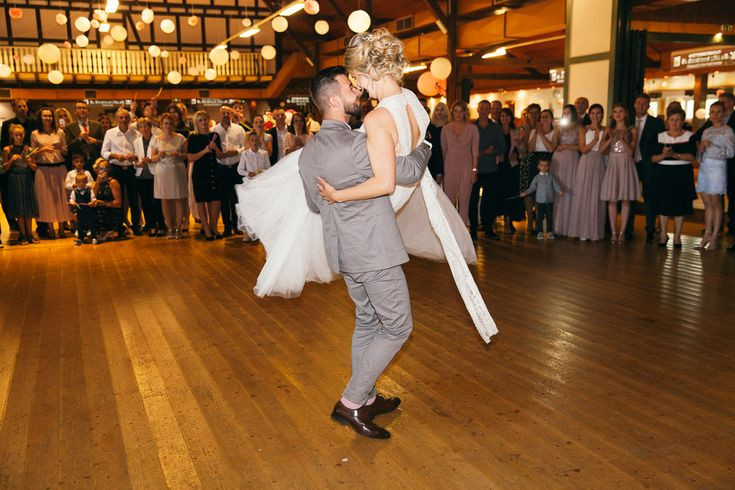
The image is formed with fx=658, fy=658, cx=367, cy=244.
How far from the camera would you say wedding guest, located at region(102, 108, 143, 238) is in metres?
7.81

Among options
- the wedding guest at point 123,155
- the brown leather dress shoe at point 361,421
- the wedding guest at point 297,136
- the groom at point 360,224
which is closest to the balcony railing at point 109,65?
the wedding guest at point 123,155

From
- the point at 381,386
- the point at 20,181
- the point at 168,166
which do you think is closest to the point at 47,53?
the point at 20,181

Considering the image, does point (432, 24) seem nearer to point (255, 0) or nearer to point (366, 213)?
point (255, 0)

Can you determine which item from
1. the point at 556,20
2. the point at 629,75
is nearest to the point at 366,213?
the point at 629,75

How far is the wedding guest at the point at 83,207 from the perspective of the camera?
7.47m

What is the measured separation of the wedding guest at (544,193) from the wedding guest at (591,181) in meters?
0.26

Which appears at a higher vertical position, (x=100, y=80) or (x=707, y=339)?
(x=100, y=80)

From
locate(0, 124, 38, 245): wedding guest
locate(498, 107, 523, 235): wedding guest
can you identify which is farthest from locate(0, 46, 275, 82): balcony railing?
locate(498, 107, 523, 235): wedding guest

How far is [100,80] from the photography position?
57.2ft

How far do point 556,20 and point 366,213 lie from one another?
10.2 meters

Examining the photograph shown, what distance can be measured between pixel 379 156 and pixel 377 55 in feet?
1.24

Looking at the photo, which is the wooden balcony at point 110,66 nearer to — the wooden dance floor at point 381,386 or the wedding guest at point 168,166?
the wedding guest at point 168,166

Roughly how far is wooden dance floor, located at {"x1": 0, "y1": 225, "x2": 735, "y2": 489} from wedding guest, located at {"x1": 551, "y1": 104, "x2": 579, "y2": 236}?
1.85 meters

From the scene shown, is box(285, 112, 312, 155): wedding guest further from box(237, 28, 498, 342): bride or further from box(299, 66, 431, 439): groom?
box(299, 66, 431, 439): groom
